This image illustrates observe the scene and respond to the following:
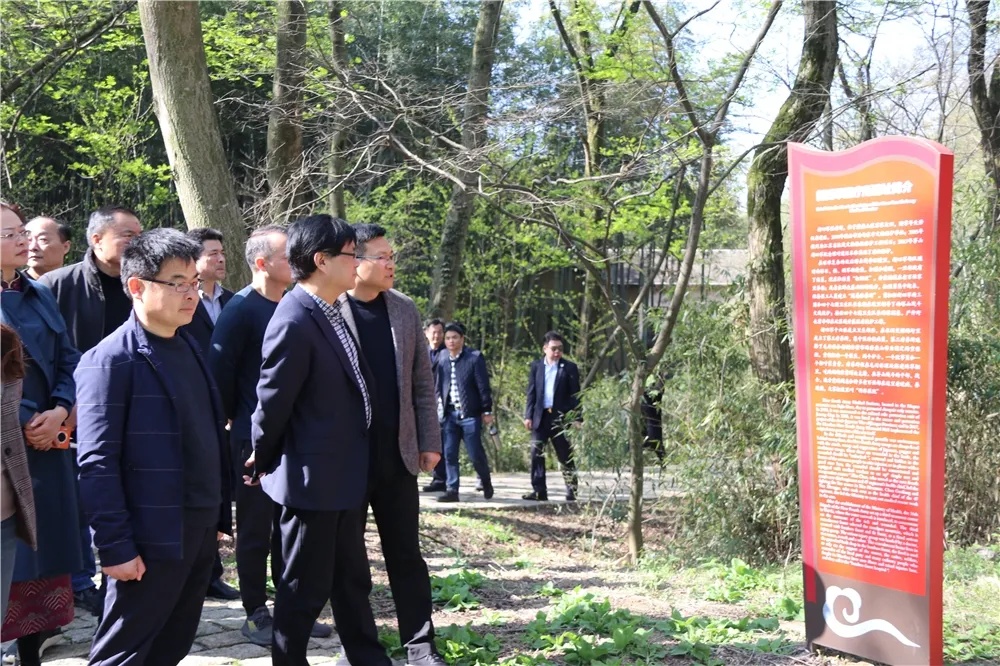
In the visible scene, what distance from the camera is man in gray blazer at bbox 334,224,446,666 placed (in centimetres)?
461

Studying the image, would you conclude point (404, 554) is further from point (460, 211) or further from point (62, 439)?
point (460, 211)

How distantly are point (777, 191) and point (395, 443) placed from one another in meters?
5.16

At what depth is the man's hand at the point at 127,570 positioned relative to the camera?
11.0 feet

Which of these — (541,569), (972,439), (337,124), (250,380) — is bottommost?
(541,569)

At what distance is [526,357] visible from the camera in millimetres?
19547

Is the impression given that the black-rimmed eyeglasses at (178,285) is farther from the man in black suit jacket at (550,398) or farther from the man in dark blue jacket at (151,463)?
the man in black suit jacket at (550,398)

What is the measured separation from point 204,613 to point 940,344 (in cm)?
409

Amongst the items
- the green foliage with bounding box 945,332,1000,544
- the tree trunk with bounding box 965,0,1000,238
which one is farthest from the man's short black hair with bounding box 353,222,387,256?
the tree trunk with bounding box 965,0,1000,238

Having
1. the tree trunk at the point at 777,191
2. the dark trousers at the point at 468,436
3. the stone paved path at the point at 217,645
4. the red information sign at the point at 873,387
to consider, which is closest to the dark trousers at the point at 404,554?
the stone paved path at the point at 217,645

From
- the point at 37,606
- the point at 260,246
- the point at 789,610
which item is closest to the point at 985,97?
the point at 789,610

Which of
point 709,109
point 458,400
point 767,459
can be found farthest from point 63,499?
point 458,400

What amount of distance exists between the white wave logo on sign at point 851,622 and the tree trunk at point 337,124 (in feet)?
18.4

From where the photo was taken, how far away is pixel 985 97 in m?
10.3

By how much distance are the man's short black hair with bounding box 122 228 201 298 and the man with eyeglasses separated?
1.67 m
